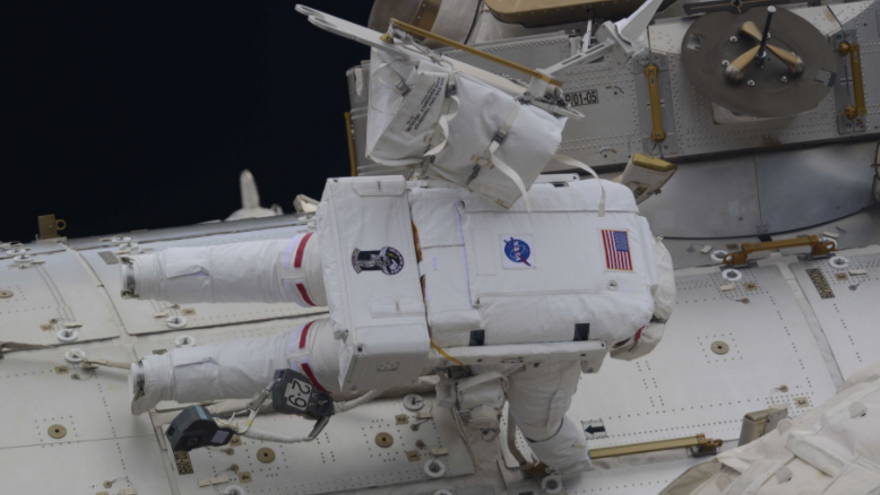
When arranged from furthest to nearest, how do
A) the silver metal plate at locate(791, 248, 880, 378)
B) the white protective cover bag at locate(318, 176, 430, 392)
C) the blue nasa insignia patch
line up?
the silver metal plate at locate(791, 248, 880, 378), the blue nasa insignia patch, the white protective cover bag at locate(318, 176, 430, 392)

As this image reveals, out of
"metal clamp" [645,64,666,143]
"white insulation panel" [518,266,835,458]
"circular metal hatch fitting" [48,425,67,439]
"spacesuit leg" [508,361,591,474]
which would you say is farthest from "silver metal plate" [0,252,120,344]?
"metal clamp" [645,64,666,143]

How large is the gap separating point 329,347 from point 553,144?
1105mm

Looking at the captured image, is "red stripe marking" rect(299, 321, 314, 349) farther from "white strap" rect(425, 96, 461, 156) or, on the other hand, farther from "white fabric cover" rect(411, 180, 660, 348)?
"white strap" rect(425, 96, 461, 156)

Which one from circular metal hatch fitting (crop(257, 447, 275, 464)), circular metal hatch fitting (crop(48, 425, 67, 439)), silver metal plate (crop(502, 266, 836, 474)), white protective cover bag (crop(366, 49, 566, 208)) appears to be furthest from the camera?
silver metal plate (crop(502, 266, 836, 474))

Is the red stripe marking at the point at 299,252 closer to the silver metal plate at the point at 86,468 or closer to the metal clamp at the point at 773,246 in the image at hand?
the silver metal plate at the point at 86,468

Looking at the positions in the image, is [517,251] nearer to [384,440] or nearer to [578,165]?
[578,165]

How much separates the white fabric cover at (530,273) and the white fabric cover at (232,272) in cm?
47

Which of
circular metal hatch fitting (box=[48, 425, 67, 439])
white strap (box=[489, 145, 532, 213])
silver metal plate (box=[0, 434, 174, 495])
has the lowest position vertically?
silver metal plate (box=[0, 434, 174, 495])

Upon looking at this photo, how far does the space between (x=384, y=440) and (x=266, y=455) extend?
0.47 meters

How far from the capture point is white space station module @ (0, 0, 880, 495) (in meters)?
4.46

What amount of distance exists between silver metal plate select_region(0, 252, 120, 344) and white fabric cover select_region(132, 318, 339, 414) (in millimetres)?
713

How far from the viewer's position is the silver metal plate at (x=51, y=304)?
529cm

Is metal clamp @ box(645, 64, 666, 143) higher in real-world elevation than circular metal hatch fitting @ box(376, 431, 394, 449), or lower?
higher

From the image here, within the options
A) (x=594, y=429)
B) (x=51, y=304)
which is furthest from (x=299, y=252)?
(x=594, y=429)
